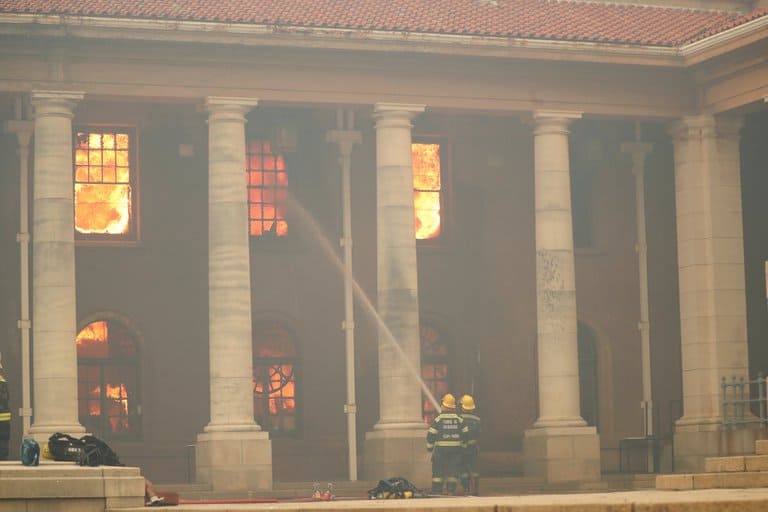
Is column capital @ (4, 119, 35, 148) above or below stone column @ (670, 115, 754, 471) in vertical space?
above

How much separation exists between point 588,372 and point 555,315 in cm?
562

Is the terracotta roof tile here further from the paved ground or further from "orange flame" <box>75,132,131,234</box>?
the paved ground

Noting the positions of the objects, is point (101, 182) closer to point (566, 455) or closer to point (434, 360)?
point (434, 360)

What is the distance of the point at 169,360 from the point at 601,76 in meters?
11.0

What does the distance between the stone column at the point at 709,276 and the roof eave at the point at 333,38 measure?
198 centimetres

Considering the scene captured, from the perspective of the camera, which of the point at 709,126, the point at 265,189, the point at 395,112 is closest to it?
the point at 395,112

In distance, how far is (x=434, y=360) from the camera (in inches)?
1740

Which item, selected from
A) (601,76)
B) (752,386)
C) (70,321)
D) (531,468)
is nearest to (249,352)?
(70,321)

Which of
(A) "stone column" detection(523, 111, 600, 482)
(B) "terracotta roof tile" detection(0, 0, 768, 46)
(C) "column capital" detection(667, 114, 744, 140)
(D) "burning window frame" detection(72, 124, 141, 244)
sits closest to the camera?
(B) "terracotta roof tile" detection(0, 0, 768, 46)

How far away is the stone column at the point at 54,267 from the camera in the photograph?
36656mm

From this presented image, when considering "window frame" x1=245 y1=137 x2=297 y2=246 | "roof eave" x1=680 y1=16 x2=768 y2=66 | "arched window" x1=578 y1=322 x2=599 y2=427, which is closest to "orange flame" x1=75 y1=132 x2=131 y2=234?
"window frame" x1=245 y1=137 x2=297 y2=246

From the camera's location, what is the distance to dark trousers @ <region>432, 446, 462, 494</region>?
3591 cm

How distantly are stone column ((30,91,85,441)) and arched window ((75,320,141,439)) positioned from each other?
4410 mm

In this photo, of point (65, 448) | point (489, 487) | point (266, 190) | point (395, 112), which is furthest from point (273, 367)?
point (65, 448)
